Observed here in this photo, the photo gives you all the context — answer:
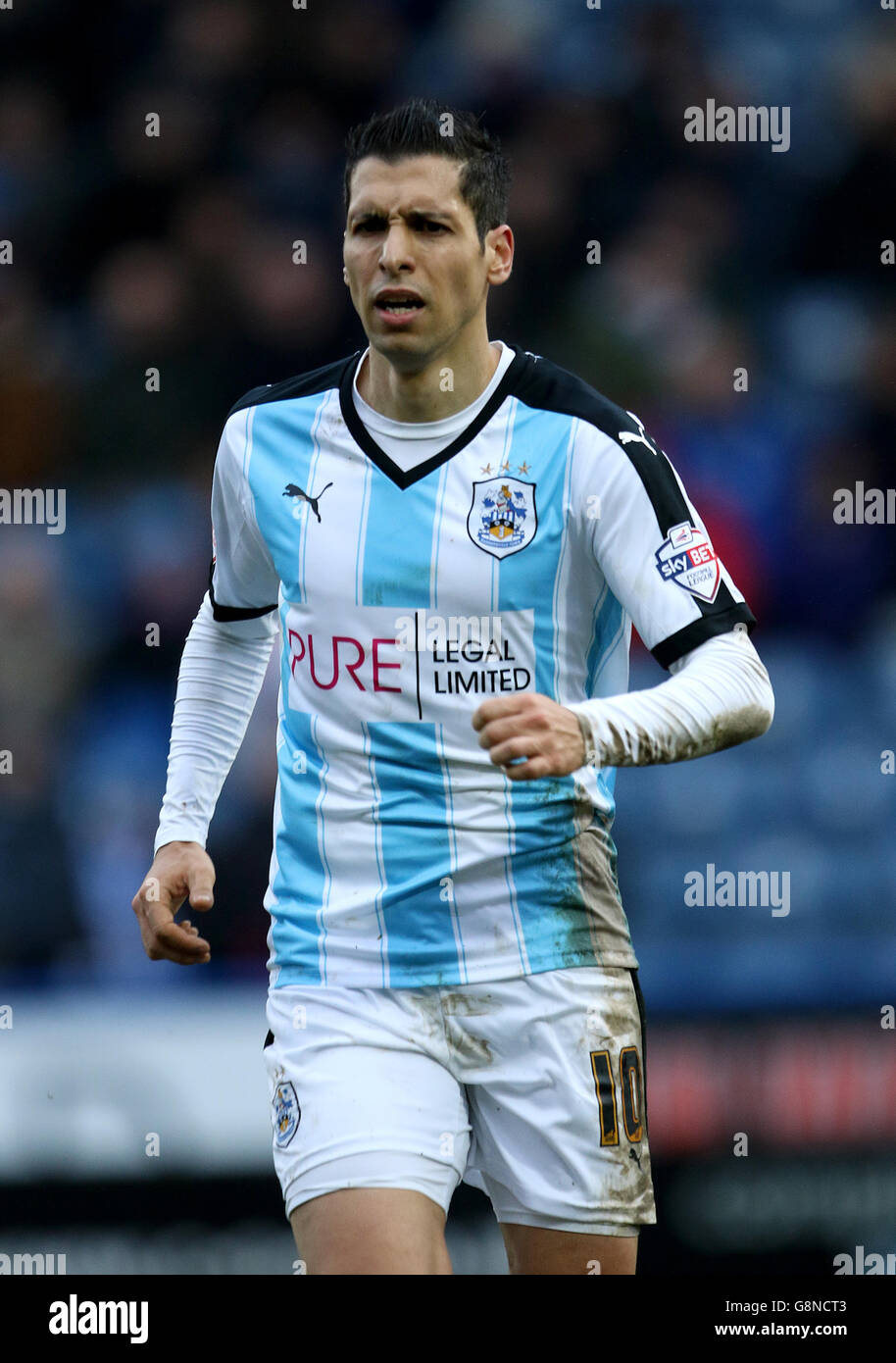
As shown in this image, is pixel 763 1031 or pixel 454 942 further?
pixel 763 1031

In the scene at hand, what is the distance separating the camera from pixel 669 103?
18.0 ft

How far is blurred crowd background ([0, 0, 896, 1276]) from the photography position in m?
5.10

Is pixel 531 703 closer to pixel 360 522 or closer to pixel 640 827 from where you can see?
pixel 360 522

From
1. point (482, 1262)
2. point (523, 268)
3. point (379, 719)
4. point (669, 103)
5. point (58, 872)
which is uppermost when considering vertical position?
point (669, 103)

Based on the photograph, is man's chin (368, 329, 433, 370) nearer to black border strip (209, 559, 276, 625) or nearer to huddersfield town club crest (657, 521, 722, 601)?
huddersfield town club crest (657, 521, 722, 601)

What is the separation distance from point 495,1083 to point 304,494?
3.43ft

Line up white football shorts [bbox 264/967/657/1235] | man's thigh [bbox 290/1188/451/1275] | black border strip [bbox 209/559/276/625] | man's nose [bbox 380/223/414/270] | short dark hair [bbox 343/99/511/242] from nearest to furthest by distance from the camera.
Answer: man's thigh [bbox 290/1188/451/1275]
white football shorts [bbox 264/967/657/1235]
man's nose [bbox 380/223/414/270]
short dark hair [bbox 343/99/511/242]
black border strip [bbox 209/559/276/625]

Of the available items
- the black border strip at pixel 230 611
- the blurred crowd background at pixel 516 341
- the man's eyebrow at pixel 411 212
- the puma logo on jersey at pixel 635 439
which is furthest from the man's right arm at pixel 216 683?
the blurred crowd background at pixel 516 341

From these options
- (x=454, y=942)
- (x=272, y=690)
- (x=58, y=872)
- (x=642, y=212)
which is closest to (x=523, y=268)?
(x=642, y=212)

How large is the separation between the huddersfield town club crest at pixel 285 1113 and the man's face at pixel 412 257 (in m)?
1.21

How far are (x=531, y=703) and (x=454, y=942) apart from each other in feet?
2.04

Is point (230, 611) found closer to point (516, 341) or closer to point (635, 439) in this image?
point (635, 439)

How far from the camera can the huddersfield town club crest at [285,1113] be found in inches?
110

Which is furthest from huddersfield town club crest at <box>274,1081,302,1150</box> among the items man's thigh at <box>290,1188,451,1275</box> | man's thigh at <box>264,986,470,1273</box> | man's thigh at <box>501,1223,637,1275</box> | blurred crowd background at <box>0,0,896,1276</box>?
blurred crowd background at <box>0,0,896,1276</box>
